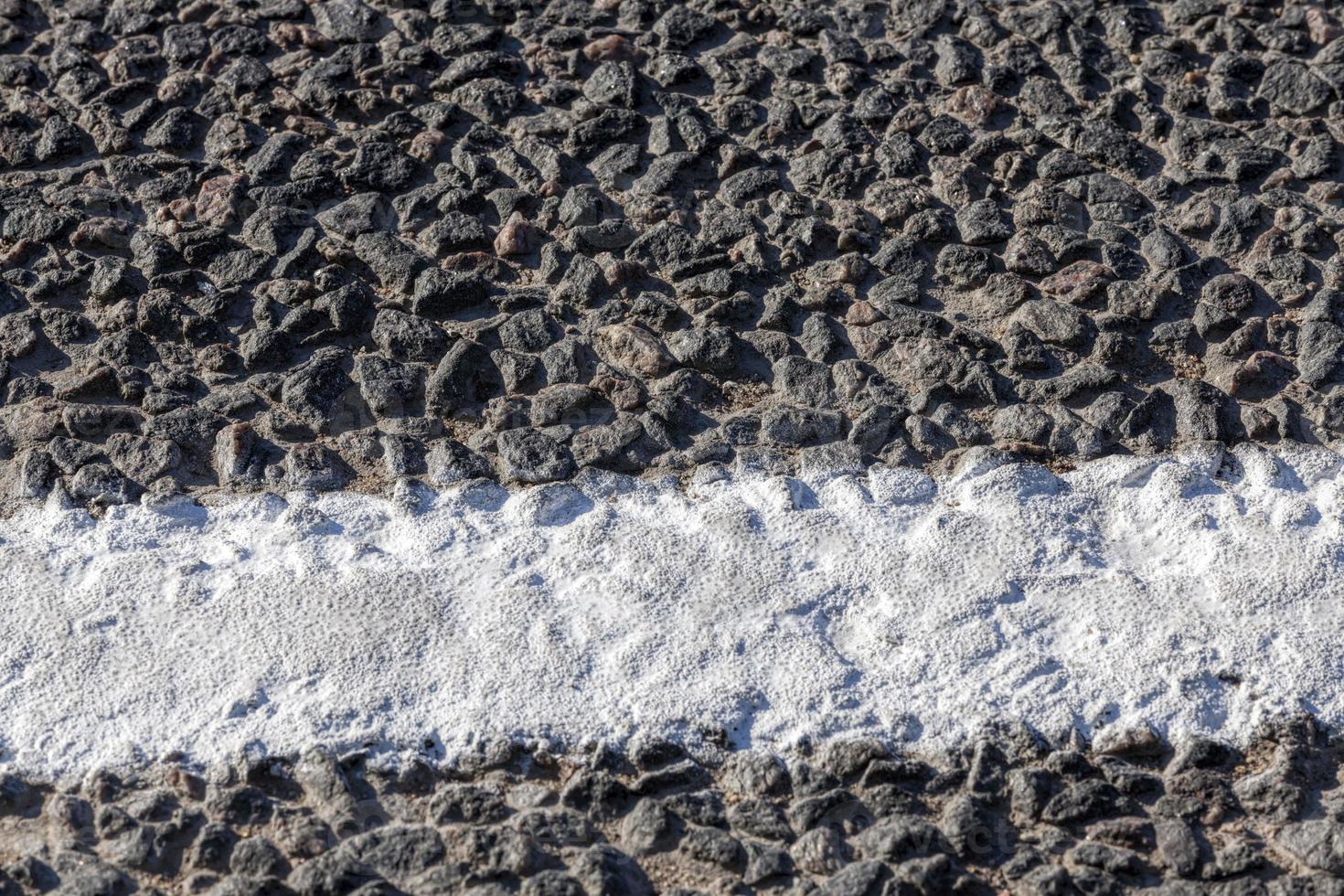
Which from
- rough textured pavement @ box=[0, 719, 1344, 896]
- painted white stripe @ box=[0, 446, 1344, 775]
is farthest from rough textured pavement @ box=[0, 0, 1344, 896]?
painted white stripe @ box=[0, 446, 1344, 775]

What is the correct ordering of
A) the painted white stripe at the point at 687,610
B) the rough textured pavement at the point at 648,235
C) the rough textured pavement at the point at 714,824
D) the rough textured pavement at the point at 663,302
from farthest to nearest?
the rough textured pavement at the point at 648,235, the painted white stripe at the point at 687,610, the rough textured pavement at the point at 663,302, the rough textured pavement at the point at 714,824

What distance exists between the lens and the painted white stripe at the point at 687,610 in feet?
12.6

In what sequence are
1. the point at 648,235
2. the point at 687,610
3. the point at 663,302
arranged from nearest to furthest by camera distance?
the point at 687,610 < the point at 663,302 < the point at 648,235

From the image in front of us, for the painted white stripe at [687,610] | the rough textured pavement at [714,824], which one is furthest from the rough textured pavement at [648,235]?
the rough textured pavement at [714,824]

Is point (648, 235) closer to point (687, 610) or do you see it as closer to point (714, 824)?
point (687, 610)

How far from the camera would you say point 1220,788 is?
3.70 meters

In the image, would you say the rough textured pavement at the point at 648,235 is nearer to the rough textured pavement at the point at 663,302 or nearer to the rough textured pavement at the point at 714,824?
the rough textured pavement at the point at 663,302

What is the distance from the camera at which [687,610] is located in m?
4.07

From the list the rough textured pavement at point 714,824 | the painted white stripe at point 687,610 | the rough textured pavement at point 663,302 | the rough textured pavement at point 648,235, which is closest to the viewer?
the rough textured pavement at point 714,824

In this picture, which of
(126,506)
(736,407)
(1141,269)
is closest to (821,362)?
(736,407)

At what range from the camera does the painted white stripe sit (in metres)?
3.85

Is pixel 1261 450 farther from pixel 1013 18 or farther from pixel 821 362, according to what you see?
pixel 1013 18

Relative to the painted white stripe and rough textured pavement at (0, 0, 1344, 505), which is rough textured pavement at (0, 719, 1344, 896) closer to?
the painted white stripe

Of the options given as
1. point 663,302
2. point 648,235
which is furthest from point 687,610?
point 648,235
